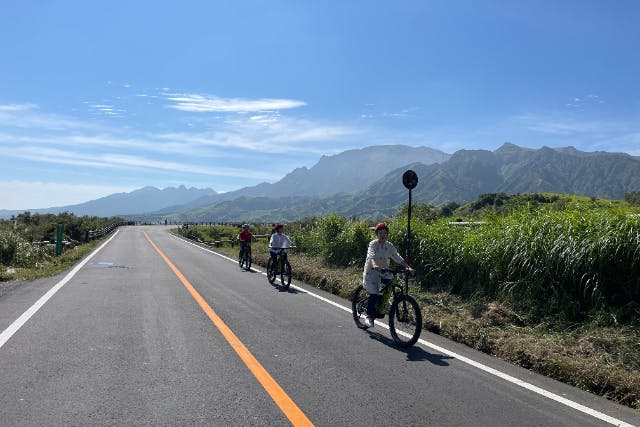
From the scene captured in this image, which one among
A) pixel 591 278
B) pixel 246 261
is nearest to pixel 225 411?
pixel 591 278

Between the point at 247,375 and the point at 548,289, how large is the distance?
5307 mm

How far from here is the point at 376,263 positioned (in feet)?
24.3

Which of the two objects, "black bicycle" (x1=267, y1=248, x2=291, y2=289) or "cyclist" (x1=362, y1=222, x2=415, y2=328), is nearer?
"cyclist" (x1=362, y1=222, x2=415, y2=328)

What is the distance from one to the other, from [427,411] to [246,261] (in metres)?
13.4

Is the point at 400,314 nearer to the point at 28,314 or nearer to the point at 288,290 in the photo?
the point at 288,290

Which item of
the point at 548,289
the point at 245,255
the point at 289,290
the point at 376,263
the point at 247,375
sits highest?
the point at 376,263

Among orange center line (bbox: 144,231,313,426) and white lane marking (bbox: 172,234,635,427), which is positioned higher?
orange center line (bbox: 144,231,313,426)

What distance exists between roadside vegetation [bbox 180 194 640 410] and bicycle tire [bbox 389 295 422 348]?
2.42ft

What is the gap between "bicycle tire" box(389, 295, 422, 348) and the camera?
6492 millimetres

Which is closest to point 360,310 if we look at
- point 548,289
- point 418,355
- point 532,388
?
point 418,355

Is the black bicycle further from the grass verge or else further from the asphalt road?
the grass verge

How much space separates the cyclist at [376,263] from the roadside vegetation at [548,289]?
1168 mm

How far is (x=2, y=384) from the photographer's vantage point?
460 centimetres

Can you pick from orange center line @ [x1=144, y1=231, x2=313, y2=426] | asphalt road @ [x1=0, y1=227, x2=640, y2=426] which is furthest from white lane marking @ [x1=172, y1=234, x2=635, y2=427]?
orange center line @ [x1=144, y1=231, x2=313, y2=426]
